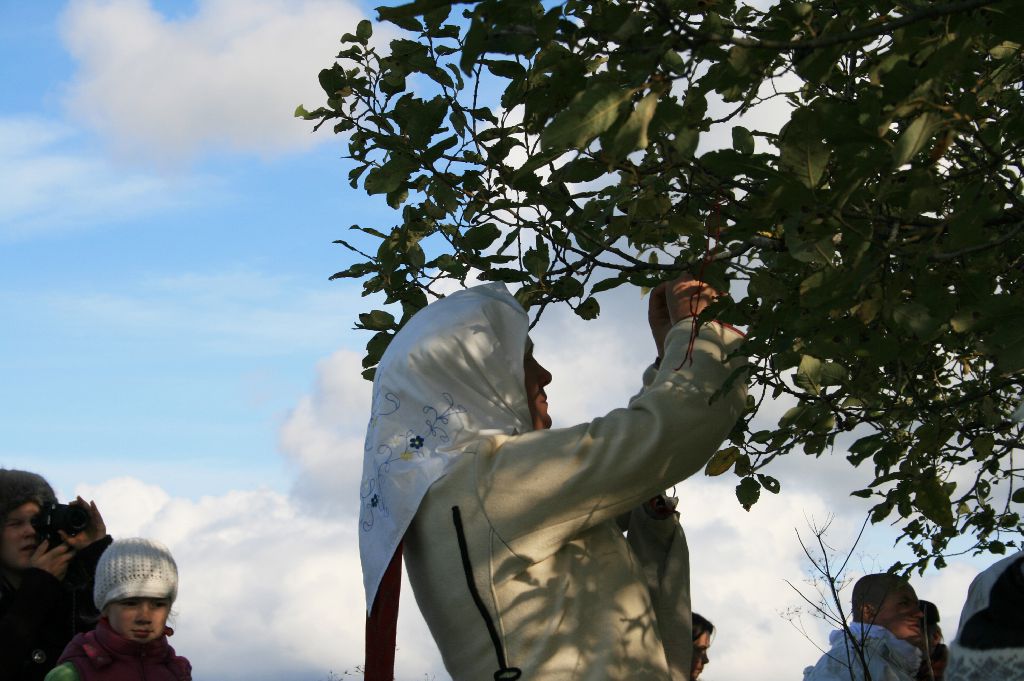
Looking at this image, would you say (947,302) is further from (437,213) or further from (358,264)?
(358,264)

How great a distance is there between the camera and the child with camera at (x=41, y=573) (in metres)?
3.77

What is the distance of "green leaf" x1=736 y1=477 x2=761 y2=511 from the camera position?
420 cm

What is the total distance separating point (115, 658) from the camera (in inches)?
142

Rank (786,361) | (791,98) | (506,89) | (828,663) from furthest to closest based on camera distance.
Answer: (828,663) < (791,98) < (506,89) < (786,361)

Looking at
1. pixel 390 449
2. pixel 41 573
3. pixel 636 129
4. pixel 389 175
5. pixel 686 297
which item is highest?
pixel 389 175

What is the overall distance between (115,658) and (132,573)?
26 cm

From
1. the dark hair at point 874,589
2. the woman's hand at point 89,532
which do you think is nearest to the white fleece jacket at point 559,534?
the woman's hand at point 89,532

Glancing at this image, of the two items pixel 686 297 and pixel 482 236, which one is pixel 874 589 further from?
pixel 686 297

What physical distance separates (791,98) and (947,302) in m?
1.75

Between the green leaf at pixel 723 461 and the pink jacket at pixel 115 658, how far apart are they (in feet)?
6.23

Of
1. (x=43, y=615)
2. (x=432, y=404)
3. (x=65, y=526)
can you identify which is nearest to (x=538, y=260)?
(x=432, y=404)

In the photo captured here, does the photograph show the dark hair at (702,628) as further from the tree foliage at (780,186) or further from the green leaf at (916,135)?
the green leaf at (916,135)

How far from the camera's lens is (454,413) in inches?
109

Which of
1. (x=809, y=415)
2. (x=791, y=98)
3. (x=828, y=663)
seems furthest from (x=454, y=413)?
(x=828, y=663)
